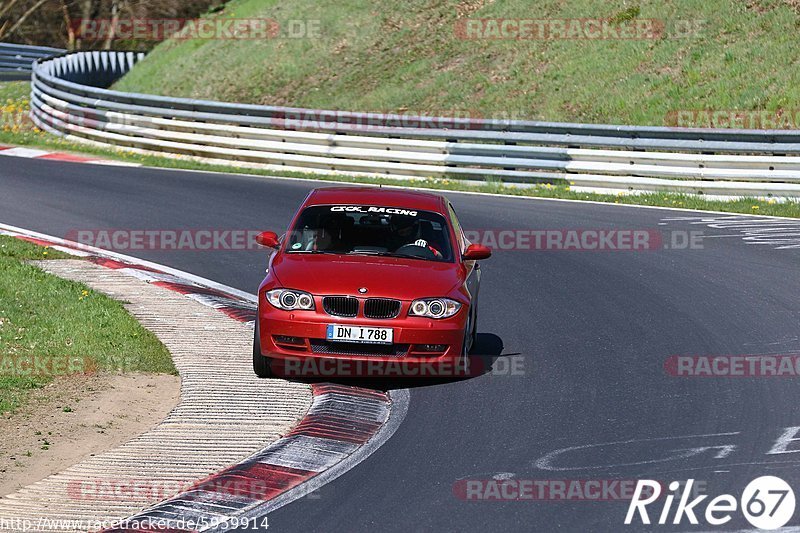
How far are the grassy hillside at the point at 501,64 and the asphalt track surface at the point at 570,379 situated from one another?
740cm

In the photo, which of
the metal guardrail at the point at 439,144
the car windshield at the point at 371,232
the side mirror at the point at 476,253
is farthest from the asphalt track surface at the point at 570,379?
the metal guardrail at the point at 439,144

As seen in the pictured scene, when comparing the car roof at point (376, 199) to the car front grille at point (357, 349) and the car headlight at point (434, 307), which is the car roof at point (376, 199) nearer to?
the car headlight at point (434, 307)

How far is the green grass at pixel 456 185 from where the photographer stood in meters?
19.4

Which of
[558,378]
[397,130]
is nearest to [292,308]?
[558,378]

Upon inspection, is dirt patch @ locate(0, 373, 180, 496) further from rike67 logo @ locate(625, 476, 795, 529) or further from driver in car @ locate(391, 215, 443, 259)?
rike67 logo @ locate(625, 476, 795, 529)

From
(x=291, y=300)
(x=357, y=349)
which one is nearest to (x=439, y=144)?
(x=291, y=300)

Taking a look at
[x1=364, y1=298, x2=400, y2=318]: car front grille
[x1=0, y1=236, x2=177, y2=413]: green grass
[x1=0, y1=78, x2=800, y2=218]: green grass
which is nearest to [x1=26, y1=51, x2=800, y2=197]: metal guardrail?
[x1=0, y1=78, x2=800, y2=218]: green grass

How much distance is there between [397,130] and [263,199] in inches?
153

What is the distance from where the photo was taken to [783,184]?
769 inches

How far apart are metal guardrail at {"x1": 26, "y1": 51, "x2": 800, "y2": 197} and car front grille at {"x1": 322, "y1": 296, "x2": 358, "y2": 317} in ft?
37.6

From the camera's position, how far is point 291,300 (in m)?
10.1

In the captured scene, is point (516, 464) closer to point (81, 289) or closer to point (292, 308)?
point (292, 308)

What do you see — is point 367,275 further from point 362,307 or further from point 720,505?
point 720,505

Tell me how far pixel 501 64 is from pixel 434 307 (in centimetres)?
2086
